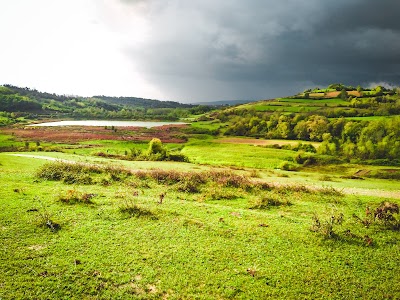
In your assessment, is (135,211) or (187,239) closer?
(187,239)

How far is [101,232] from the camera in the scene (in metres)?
13.9

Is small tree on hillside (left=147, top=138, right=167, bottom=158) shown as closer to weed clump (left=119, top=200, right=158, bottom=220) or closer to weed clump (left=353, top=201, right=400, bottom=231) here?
weed clump (left=119, top=200, right=158, bottom=220)

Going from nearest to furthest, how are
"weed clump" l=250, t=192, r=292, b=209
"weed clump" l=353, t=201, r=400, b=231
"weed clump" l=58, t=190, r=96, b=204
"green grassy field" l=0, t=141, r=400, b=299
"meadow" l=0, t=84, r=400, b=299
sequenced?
1. "green grassy field" l=0, t=141, r=400, b=299
2. "meadow" l=0, t=84, r=400, b=299
3. "weed clump" l=353, t=201, r=400, b=231
4. "weed clump" l=58, t=190, r=96, b=204
5. "weed clump" l=250, t=192, r=292, b=209

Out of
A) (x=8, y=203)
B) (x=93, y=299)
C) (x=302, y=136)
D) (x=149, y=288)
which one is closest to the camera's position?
(x=93, y=299)

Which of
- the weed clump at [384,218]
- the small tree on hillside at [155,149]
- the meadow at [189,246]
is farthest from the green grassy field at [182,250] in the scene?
the small tree on hillside at [155,149]

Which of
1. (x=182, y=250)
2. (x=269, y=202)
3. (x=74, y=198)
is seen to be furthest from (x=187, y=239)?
(x=269, y=202)

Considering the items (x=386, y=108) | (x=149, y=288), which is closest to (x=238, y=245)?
(x=149, y=288)

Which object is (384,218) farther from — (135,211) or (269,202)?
(135,211)

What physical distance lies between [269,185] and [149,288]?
18636 mm

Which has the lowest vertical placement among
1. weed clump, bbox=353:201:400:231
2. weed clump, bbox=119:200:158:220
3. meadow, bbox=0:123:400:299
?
meadow, bbox=0:123:400:299

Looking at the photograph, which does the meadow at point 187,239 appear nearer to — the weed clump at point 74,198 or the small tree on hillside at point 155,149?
the weed clump at point 74,198

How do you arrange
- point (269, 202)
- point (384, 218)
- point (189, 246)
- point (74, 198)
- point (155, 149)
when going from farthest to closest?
point (155, 149), point (269, 202), point (74, 198), point (384, 218), point (189, 246)

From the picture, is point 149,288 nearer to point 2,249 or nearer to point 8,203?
point 2,249

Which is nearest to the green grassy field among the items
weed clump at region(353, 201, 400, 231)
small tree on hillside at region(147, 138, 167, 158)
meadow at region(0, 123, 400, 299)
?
meadow at region(0, 123, 400, 299)
